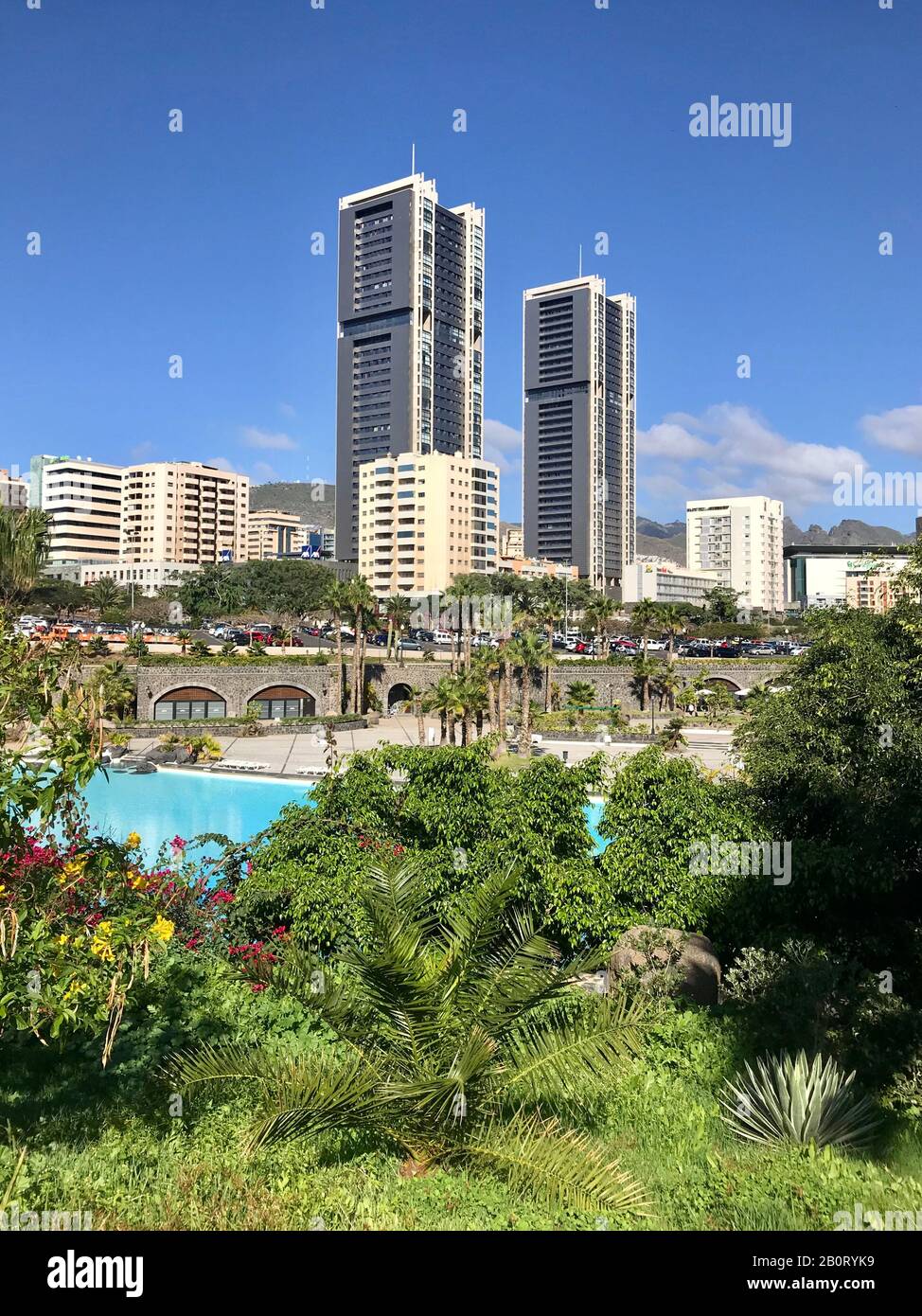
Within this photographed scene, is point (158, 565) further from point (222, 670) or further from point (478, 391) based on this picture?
point (222, 670)

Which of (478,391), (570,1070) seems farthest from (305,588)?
(570,1070)

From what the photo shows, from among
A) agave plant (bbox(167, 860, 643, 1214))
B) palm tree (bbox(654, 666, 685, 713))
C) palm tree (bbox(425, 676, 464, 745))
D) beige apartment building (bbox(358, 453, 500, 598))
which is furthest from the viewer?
beige apartment building (bbox(358, 453, 500, 598))

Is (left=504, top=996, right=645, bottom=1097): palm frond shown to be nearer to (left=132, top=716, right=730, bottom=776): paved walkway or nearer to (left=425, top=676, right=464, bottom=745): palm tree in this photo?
(left=132, top=716, right=730, bottom=776): paved walkway

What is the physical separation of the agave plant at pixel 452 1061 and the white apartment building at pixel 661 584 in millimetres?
167300

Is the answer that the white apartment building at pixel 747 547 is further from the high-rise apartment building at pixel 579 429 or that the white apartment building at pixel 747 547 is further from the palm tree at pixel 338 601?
the palm tree at pixel 338 601

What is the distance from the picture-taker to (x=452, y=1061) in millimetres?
5918

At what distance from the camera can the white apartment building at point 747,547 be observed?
194 metres

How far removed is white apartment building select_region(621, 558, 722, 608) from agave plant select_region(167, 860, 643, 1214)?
167 metres

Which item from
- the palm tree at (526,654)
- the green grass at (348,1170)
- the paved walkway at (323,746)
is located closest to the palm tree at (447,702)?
the paved walkway at (323,746)

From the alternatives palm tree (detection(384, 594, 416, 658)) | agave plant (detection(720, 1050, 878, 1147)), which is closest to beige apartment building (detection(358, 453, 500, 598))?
palm tree (detection(384, 594, 416, 658))

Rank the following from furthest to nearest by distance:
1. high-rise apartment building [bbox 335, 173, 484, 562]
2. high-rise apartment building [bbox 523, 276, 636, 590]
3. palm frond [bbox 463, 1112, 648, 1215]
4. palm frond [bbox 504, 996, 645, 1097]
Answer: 1. high-rise apartment building [bbox 523, 276, 636, 590]
2. high-rise apartment building [bbox 335, 173, 484, 562]
3. palm frond [bbox 504, 996, 645, 1097]
4. palm frond [bbox 463, 1112, 648, 1215]

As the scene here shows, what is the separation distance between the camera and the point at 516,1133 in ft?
19.4

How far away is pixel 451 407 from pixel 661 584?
51.7 metres

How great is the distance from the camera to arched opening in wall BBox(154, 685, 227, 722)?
5250cm
